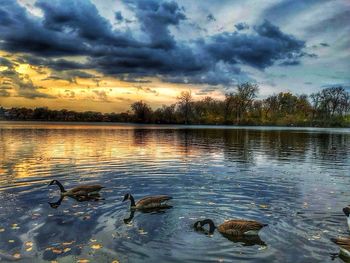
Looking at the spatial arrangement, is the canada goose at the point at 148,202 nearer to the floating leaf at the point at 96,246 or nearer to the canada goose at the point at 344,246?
the floating leaf at the point at 96,246

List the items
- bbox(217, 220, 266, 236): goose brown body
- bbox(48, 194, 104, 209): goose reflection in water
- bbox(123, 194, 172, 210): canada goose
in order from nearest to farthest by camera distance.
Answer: bbox(217, 220, 266, 236): goose brown body → bbox(123, 194, 172, 210): canada goose → bbox(48, 194, 104, 209): goose reflection in water

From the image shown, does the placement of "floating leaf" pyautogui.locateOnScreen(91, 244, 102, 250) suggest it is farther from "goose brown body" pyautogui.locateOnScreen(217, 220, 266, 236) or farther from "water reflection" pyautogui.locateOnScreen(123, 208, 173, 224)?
"goose brown body" pyautogui.locateOnScreen(217, 220, 266, 236)

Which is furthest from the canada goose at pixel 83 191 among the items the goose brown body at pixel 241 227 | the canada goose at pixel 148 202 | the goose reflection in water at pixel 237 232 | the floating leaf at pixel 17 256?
the goose brown body at pixel 241 227

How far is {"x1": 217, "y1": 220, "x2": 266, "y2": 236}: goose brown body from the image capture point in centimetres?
1243

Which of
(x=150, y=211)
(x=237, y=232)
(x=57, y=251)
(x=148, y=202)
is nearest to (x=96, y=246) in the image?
(x=57, y=251)

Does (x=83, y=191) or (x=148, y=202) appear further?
(x=83, y=191)

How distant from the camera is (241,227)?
40.8ft

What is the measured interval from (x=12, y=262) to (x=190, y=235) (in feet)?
18.8

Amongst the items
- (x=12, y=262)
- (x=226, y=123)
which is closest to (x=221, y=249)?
(x=12, y=262)

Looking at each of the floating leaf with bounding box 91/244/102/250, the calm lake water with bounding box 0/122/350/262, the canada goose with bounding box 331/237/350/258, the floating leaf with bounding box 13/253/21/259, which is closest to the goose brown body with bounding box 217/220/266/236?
the calm lake water with bounding box 0/122/350/262

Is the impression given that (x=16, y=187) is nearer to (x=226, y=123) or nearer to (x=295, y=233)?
(x=295, y=233)

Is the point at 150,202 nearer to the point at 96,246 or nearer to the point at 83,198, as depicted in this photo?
the point at 83,198

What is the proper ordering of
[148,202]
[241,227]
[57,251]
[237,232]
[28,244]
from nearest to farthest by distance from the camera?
[57,251], [28,244], [241,227], [237,232], [148,202]

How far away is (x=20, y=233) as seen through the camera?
12.5 meters
